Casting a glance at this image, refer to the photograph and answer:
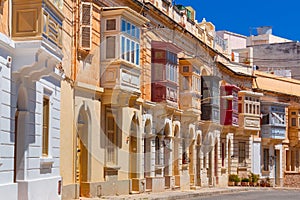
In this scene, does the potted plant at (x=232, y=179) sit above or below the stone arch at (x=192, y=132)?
below

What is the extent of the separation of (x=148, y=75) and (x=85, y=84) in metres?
6.89

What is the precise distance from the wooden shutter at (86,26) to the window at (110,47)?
5.81 feet

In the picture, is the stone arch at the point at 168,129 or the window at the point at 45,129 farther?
the stone arch at the point at 168,129

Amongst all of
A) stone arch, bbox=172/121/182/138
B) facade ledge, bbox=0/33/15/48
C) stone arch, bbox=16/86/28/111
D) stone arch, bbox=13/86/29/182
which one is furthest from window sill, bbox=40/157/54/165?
stone arch, bbox=172/121/182/138

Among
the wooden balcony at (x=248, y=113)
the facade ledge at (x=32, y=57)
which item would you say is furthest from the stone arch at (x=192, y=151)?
the facade ledge at (x=32, y=57)

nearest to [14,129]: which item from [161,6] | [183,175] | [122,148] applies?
[122,148]

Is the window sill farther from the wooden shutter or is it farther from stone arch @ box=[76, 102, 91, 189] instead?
the wooden shutter

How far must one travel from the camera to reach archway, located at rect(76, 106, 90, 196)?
71.7ft

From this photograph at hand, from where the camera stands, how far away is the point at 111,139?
24.1 meters

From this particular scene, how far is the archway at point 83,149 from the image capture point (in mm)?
21859

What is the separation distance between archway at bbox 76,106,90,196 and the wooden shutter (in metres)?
2.05

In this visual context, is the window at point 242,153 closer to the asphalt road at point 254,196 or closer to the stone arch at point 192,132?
the stone arch at point 192,132

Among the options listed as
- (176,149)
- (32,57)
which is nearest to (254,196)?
(176,149)

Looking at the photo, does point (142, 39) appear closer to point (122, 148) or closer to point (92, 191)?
point (122, 148)
